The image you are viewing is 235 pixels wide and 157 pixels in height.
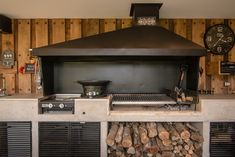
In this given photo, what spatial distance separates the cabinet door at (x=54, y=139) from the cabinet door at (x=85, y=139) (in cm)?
7

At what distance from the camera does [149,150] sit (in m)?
2.19

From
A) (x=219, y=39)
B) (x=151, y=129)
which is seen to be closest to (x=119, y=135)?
(x=151, y=129)

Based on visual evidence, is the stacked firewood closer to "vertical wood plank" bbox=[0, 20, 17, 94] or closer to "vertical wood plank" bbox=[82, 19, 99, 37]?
"vertical wood plank" bbox=[82, 19, 99, 37]

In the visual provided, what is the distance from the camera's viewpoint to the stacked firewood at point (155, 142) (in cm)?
221

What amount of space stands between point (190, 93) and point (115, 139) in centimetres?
109

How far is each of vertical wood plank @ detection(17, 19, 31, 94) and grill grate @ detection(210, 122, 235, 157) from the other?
8.36 ft

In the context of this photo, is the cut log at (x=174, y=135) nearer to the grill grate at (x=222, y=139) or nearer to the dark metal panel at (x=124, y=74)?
the grill grate at (x=222, y=139)

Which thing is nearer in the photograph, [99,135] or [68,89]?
[99,135]

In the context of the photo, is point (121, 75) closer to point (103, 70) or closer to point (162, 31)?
point (103, 70)

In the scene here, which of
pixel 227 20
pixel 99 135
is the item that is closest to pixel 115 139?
pixel 99 135

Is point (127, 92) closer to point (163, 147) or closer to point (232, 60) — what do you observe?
point (163, 147)

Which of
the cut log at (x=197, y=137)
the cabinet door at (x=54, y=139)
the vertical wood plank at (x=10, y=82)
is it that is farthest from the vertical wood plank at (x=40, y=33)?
the cut log at (x=197, y=137)

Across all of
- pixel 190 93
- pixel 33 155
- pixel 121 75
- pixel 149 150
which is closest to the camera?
pixel 149 150

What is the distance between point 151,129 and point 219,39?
1755mm
